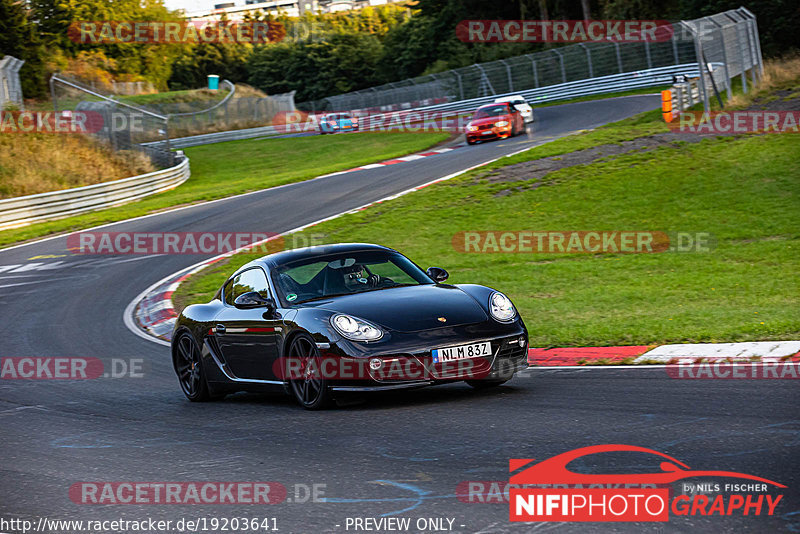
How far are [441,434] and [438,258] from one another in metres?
11.4

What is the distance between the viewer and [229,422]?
7738 millimetres

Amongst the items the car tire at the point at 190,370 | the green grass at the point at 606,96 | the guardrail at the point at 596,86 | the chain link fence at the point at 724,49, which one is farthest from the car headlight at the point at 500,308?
the green grass at the point at 606,96

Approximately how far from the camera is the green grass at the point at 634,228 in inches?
431

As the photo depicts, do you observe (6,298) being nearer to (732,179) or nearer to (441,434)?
(441,434)

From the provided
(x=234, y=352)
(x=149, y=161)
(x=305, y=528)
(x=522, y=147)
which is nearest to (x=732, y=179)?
(x=522, y=147)

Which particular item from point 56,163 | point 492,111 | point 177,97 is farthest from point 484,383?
point 177,97

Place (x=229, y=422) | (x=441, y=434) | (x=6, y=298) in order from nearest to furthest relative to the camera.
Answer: (x=441, y=434) < (x=229, y=422) < (x=6, y=298)

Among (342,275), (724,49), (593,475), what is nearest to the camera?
(593,475)

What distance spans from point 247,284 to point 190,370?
1.23m

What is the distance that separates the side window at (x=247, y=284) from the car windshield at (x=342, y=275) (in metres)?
0.16

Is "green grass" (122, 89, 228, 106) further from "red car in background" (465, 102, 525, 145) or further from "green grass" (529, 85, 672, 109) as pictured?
"red car in background" (465, 102, 525, 145)

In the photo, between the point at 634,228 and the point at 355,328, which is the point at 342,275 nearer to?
the point at 355,328

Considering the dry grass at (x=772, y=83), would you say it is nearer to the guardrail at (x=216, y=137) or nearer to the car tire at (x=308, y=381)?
the car tire at (x=308, y=381)

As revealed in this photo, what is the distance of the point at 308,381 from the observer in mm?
7660
